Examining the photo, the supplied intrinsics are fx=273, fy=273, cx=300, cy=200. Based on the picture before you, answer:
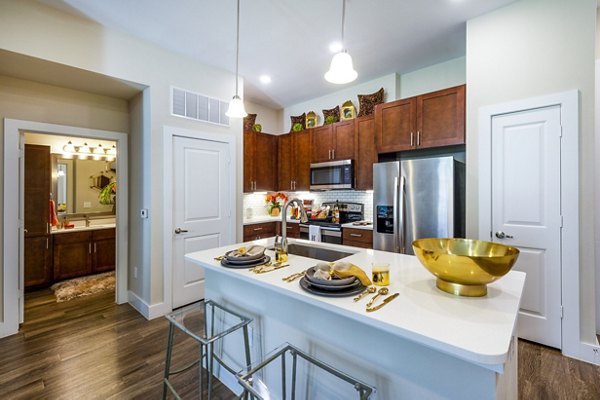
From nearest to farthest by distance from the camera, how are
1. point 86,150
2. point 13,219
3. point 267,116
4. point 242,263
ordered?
point 242,263 < point 13,219 < point 86,150 < point 267,116

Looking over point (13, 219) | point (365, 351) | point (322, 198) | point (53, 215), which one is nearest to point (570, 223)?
point (365, 351)

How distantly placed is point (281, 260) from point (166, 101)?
2.51 meters

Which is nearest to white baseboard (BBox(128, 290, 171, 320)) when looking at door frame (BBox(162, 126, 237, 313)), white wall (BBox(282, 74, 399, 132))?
door frame (BBox(162, 126, 237, 313))

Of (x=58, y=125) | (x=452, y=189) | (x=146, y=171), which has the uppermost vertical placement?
(x=58, y=125)

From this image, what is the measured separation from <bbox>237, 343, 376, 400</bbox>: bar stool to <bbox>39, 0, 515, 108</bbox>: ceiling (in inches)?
107

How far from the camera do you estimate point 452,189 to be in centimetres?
272

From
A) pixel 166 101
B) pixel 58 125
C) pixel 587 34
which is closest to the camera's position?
pixel 587 34

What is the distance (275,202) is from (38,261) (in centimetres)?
361

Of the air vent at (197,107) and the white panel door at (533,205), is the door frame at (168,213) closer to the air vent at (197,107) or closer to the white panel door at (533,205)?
the air vent at (197,107)

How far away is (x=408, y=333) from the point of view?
0.91 m

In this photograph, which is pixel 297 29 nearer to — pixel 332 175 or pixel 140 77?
pixel 140 77

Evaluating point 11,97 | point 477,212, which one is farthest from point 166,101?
point 477,212

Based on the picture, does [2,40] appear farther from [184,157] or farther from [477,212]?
[477,212]

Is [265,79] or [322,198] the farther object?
[322,198]
